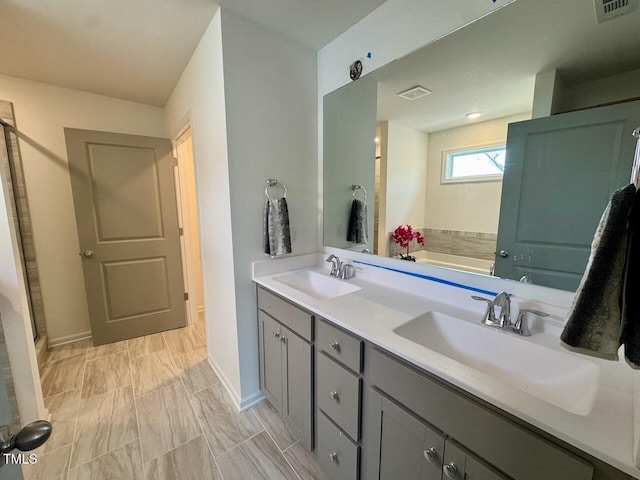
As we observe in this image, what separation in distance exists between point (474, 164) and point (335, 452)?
57.4 inches

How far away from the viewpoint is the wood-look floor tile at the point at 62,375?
1967mm

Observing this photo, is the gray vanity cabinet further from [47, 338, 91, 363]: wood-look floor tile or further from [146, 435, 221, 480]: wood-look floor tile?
[47, 338, 91, 363]: wood-look floor tile

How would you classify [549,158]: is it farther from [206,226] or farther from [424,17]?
[206,226]

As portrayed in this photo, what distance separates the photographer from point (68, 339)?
258 cm

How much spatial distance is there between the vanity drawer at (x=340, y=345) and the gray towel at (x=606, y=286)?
67 centimetres

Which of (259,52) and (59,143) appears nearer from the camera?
→ (259,52)

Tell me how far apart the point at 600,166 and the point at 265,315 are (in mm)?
1666

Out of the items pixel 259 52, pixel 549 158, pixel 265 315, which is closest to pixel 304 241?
pixel 265 315

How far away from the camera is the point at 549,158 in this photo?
1.00m

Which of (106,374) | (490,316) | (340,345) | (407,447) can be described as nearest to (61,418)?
(106,374)

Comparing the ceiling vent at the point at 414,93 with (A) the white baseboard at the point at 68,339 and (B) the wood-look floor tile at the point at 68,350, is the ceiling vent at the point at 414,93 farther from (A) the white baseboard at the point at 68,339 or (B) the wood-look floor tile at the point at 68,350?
(A) the white baseboard at the point at 68,339

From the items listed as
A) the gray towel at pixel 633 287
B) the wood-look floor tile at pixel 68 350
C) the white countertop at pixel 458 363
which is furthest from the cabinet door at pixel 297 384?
the wood-look floor tile at pixel 68 350

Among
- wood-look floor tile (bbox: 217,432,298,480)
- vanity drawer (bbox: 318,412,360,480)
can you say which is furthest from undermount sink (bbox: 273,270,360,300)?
wood-look floor tile (bbox: 217,432,298,480)

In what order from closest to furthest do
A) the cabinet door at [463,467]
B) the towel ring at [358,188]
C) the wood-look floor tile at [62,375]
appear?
1. the cabinet door at [463,467]
2. the towel ring at [358,188]
3. the wood-look floor tile at [62,375]
